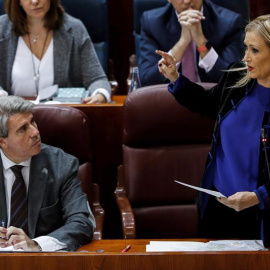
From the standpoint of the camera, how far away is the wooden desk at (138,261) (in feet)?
3.42

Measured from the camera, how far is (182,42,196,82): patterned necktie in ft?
5.92

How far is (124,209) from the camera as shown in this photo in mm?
1571

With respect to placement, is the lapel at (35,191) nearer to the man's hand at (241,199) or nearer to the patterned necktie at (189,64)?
the man's hand at (241,199)

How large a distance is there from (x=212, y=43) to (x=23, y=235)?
2.54ft

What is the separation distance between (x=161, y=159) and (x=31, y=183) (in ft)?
1.09

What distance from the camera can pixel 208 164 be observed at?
51.4 inches

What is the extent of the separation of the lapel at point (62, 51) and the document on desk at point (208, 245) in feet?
2.73

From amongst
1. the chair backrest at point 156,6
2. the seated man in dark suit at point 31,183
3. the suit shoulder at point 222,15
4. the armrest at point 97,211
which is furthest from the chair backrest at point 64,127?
the chair backrest at point 156,6

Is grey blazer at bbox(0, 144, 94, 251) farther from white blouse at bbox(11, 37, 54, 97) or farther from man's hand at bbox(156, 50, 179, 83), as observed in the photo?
white blouse at bbox(11, 37, 54, 97)

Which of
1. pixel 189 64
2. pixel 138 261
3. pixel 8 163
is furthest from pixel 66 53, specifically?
pixel 138 261

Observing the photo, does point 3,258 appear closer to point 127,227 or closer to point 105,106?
point 127,227

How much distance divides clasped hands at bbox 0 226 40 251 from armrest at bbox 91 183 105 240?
22 centimetres

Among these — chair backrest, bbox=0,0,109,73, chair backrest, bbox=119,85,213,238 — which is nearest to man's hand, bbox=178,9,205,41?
chair backrest, bbox=119,85,213,238

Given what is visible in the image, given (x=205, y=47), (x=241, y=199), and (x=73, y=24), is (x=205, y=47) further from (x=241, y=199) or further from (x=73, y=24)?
(x=241, y=199)
